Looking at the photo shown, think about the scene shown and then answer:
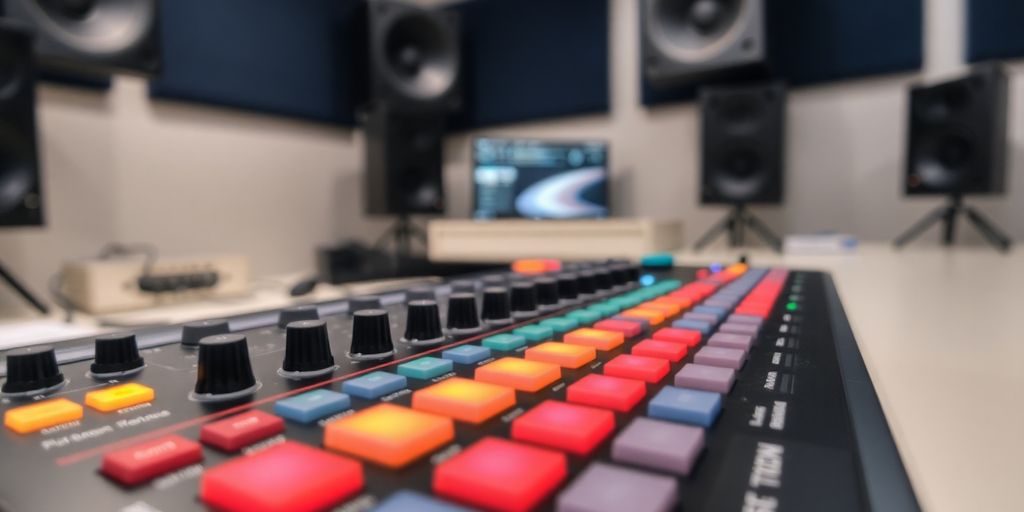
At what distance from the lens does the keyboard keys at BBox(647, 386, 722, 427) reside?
0.21 metres

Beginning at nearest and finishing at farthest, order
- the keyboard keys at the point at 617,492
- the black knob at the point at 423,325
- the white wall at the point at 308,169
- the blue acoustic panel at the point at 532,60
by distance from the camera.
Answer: the keyboard keys at the point at 617,492 → the black knob at the point at 423,325 → the white wall at the point at 308,169 → the blue acoustic panel at the point at 532,60

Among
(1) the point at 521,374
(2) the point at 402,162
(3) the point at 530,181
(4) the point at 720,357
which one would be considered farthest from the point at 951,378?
(2) the point at 402,162

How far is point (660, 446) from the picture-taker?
18 centimetres

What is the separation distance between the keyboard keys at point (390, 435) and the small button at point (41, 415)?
0.38 ft

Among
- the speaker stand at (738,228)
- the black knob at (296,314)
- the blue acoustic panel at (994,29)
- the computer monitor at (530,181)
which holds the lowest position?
the black knob at (296,314)

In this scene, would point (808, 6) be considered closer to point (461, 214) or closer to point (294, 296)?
point (461, 214)

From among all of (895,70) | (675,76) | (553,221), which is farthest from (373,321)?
(895,70)

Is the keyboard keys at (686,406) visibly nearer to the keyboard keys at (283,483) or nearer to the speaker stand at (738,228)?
the keyboard keys at (283,483)

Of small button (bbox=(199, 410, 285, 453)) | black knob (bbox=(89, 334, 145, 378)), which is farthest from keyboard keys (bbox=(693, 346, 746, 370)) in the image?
black knob (bbox=(89, 334, 145, 378))

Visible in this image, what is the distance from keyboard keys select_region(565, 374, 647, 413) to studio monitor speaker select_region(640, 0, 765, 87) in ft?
4.73

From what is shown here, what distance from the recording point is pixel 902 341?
392 mm

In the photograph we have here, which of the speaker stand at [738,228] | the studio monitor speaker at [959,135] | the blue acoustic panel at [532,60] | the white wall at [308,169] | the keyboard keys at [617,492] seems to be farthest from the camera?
the blue acoustic panel at [532,60]

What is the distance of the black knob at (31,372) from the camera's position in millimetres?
268

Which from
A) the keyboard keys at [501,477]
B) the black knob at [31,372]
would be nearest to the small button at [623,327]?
the keyboard keys at [501,477]
